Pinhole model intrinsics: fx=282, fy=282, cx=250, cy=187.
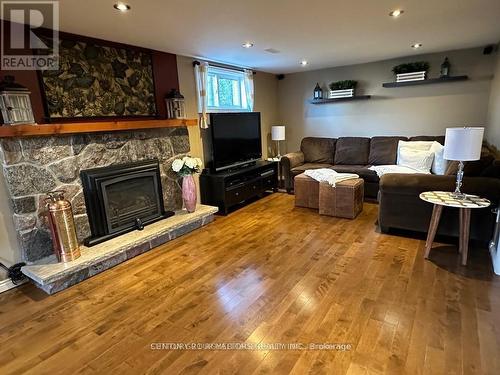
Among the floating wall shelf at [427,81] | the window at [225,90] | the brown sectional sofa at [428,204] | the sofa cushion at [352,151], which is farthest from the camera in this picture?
the sofa cushion at [352,151]

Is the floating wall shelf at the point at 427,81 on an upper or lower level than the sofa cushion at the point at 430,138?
upper

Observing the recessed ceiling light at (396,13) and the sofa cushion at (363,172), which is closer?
the recessed ceiling light at (396,13)

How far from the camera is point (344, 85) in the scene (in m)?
5.12

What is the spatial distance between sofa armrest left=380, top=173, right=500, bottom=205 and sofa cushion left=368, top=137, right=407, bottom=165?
183 centimetres

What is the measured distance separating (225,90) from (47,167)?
2.98 metres

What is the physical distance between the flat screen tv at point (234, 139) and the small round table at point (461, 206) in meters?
2.66

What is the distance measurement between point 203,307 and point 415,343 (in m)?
1.39

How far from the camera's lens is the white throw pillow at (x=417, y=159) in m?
4.02

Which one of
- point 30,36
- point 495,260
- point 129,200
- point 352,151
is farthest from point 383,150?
point 30,36

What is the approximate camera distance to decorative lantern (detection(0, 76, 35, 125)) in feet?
7.18

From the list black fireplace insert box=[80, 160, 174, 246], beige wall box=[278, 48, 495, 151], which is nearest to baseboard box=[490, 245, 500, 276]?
beige wall box=[278, 48, 495, 151]

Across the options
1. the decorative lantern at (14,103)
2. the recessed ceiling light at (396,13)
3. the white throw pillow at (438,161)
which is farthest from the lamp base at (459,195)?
the decorative lantern at (14,103)

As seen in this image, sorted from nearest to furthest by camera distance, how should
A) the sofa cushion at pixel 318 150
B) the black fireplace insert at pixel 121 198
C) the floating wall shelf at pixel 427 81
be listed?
the black fireplace insert at pixel 121 198 → the floating wall shelf at pixel 427 81 → the sofa cushion at pixel 318 150

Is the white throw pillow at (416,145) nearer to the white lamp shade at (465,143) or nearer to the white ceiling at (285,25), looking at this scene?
the white ceiling at (285,25)
